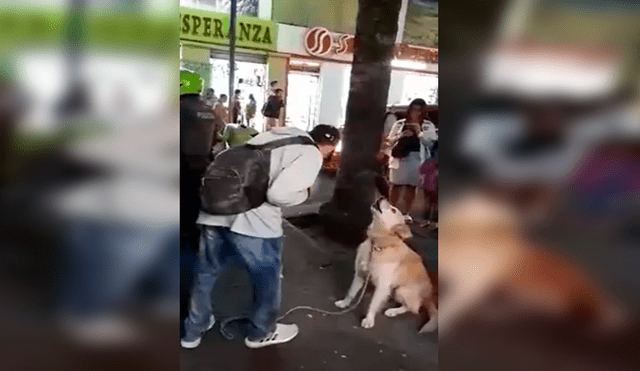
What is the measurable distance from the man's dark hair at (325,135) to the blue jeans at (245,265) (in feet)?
0.44

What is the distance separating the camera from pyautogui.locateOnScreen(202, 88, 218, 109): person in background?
1.79 feet

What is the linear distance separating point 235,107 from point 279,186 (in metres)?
0.11

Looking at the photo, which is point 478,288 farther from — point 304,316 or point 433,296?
point 304,316

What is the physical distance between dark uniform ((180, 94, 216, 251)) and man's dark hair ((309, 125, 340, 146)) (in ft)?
0.40

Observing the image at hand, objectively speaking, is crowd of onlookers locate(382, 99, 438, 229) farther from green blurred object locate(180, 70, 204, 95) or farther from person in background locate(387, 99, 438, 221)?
green blurred object locate(180, 70, 204, 95)

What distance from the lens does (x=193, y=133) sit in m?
0.55

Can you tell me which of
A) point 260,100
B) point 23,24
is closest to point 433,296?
point 260,100

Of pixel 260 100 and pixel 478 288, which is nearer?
pixel 260 100

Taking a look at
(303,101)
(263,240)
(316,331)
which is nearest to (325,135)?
(303,101)

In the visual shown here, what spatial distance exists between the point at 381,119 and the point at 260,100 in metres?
0.16

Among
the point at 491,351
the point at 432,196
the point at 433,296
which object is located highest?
the point at 432,196

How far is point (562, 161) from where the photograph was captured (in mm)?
647

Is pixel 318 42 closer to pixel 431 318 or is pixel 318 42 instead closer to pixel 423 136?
pixel 423 136

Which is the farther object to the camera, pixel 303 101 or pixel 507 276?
pixel 507 276
